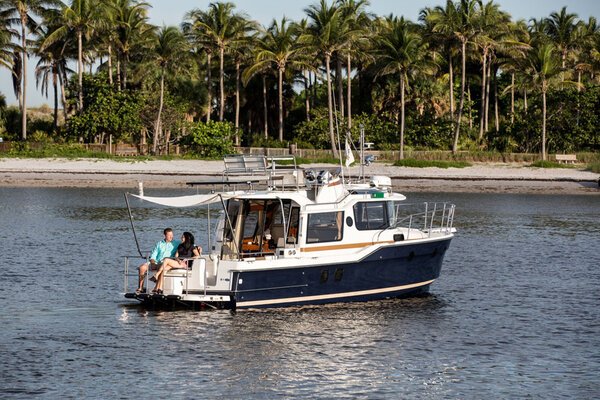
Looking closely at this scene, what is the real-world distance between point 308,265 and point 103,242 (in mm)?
19427

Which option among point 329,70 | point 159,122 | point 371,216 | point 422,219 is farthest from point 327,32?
point 371,216

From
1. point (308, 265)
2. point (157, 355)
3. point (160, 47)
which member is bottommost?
point (157, 355)

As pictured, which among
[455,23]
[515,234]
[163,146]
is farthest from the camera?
[163,146]

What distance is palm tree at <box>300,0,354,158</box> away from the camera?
8350 cm

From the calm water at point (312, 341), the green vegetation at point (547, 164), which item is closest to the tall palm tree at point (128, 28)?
the green vegetation at point (547, 164)

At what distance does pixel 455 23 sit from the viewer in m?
85.4

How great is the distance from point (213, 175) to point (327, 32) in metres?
16.9

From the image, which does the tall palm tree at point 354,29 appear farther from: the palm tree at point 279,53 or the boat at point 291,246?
the boat at point 291,246

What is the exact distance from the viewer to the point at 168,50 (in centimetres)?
8669

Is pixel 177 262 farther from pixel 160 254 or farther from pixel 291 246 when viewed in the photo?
pixel 291 246

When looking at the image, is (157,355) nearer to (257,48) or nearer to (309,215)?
(309,215)

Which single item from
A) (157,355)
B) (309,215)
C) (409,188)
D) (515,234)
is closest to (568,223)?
(515,234)

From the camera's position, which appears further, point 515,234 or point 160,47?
point 160,47

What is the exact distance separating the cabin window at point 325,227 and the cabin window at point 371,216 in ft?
1.81
